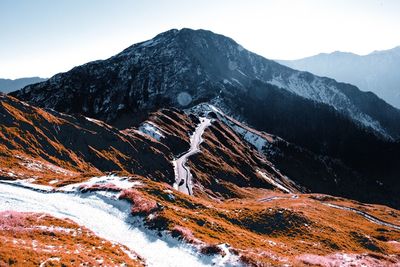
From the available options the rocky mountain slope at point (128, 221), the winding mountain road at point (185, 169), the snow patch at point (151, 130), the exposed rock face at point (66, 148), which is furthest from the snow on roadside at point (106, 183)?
the snow patch at point (151, 130)

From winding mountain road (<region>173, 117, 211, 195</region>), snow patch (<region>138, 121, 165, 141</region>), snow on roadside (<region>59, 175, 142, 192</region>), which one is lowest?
winding mountain road (<region>173, 117, 211, 195</region>)

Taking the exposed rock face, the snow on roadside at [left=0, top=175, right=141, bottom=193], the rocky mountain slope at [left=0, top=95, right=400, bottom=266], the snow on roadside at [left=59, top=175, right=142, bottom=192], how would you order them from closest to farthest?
the rocky mountain slope at [left=0, top=95, right=400, bottom=266], the snow on roadside at [left=0, top=175, right=141, bottom=193], the snow on roadside at [left=59, top=175, right=142, bottom=192], the exposed rock face

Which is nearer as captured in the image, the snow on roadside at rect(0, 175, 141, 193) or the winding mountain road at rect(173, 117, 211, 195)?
the snow on roadside at rect(0, 175, 141, 193)

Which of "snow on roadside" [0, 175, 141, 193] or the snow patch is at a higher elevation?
the snow patch

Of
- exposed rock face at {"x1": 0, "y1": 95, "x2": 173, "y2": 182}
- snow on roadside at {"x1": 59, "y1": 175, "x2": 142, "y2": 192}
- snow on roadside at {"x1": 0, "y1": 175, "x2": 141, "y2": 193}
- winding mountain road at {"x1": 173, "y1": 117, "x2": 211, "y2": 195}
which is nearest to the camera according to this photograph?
snow on roadside at {"x1": 0, "y1": 175, "x2": 141, "y2": 193}

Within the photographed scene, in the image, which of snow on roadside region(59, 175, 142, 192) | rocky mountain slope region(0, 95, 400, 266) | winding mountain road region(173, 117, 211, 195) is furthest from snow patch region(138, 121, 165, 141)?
snow on roadside region(59, 175, 142, 192)

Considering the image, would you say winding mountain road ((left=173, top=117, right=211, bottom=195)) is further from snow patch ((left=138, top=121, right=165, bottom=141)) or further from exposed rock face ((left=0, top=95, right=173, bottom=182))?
snow patch ((left=138, top=121, right=165, bottom=141))

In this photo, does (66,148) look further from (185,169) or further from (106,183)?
(106,183)

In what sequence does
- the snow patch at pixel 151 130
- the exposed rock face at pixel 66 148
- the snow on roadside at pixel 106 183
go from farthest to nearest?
the snow patch at pixel 151 130 → the exposed rock face at pixel 66 148 → the snow on roadside at pixel 106 183

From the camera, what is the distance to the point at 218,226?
143ft

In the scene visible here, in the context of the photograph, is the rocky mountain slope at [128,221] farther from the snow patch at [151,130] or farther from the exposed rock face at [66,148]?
the snow patch at [151,130]

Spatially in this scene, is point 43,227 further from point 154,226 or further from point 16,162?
point 16,162

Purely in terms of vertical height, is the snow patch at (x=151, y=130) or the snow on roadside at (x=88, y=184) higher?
the snow patch at (x=151, y=130)

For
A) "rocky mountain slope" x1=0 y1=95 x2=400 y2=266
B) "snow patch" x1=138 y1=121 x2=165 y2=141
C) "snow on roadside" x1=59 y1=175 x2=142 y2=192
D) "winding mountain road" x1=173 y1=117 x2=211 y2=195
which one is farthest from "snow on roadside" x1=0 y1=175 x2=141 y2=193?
"snow patch" x1=138 y1=121 x2=165 y2=141
